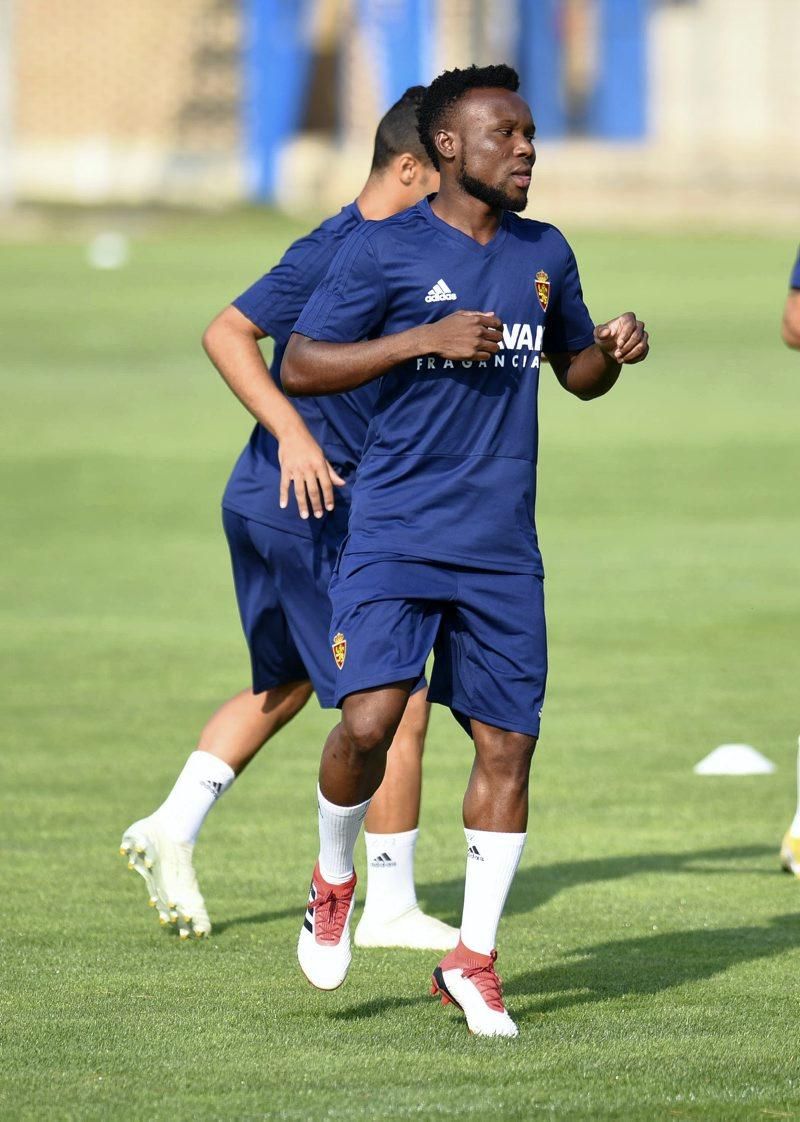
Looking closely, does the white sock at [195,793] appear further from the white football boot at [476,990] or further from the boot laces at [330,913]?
the white football boot at [476,990]

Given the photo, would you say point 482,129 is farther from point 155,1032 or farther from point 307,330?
point 155,1032

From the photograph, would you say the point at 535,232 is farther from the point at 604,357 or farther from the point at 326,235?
the point at 326,235

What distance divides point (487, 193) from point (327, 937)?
6.14ft

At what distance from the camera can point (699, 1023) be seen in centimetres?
556

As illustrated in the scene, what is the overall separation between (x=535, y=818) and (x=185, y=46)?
55.3m

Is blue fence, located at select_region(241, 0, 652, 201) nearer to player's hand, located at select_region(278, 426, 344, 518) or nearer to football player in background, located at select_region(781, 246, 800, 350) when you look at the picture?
football player in background, located at select_region(781, 246, 800, 350)

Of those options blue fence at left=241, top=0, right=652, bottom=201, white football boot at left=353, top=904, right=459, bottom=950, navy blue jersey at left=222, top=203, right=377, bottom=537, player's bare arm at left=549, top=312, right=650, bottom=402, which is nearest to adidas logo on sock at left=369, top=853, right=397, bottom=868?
white football boot at left=353, top=904, right=459, bottom=950

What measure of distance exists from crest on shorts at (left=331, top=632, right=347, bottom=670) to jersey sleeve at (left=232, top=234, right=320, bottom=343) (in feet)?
4.53

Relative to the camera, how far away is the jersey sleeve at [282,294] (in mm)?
6641

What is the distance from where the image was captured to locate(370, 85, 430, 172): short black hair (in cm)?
675

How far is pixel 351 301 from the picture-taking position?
550 cm

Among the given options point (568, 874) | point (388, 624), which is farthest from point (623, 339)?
point (568, 874)

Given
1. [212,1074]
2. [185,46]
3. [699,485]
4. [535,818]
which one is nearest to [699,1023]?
[212,1074]

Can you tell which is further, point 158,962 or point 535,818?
point 535,818
